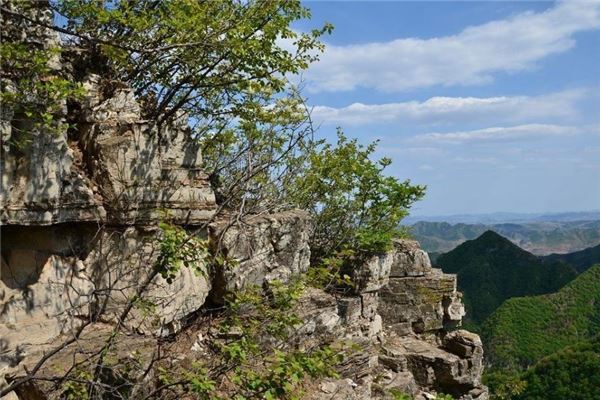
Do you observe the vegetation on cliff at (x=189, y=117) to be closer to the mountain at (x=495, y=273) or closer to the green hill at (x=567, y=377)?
the green hill at (x=567, y=377)

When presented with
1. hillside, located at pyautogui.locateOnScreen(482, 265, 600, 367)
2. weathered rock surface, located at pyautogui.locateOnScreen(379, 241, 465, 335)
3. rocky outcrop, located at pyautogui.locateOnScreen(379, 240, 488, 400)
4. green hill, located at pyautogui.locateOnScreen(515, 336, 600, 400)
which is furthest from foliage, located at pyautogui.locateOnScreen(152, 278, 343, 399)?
hillside, located at pyautogui.locateOnScreen(482, 265, 600, 367)

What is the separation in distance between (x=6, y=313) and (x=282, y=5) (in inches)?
225

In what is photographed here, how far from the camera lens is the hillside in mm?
77000

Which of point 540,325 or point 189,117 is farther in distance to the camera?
point 540,325

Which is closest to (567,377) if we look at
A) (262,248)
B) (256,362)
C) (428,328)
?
(428,328)

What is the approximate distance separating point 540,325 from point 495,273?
46424mm

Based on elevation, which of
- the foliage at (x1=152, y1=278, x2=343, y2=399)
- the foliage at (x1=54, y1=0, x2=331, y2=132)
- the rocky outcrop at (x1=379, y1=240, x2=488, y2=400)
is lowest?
the rocky outcrop at (x1=379, y1=240, x2=488, y2=400)

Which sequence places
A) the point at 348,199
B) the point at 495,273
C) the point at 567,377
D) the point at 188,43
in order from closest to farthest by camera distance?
A: the point at 188,43 < the point at 348,199 < the point at 567,377 < the point at 495,273

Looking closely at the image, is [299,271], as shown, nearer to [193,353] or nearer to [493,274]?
[193,353]

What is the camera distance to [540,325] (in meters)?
84.8

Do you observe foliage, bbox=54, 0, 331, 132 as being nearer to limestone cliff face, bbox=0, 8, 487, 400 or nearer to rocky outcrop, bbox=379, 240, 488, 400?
limestone cliff face, bbox=0, 8, 487, 400

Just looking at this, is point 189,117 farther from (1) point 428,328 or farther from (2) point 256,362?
(1) point 428,328

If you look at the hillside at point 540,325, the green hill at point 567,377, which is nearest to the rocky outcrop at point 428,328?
the green hill at point 567,377

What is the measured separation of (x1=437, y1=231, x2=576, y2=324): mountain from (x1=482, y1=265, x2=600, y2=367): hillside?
2149cm
